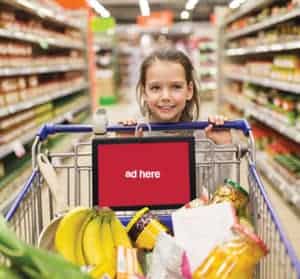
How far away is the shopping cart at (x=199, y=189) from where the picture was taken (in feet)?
4.35

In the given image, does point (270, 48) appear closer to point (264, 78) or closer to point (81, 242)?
point (264, 78)

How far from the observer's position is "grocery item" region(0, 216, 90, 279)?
0.90 metres

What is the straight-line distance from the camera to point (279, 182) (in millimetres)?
4520

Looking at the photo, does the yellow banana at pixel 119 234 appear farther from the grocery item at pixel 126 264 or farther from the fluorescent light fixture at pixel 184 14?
the fluorescent light fixture at pixel 184 14

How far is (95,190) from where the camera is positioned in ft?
5.51

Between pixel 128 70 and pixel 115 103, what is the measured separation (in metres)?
4.42

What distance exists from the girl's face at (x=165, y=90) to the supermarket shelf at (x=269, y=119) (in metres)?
2.27

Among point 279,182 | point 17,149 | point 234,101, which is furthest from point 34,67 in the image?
point 234,101

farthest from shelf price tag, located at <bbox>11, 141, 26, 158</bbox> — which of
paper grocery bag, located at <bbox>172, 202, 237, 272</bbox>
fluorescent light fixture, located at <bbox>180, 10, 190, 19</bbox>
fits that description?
fluorescent light fixture, located at <bbox>180, 10, 190, 19</bbox>

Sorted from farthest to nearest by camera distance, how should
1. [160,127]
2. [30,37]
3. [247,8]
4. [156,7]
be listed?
[156,7] → [247,8] → [30,37] → [160,127]

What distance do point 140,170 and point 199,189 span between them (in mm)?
307

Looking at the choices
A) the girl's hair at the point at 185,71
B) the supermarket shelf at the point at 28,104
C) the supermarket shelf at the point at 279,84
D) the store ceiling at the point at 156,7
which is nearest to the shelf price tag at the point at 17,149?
the supermarket shelf at the point at 28,104

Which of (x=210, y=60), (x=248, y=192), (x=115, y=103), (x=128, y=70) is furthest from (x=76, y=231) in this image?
(x=128, y=70)

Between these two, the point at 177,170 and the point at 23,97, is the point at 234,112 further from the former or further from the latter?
the point at 177,170
